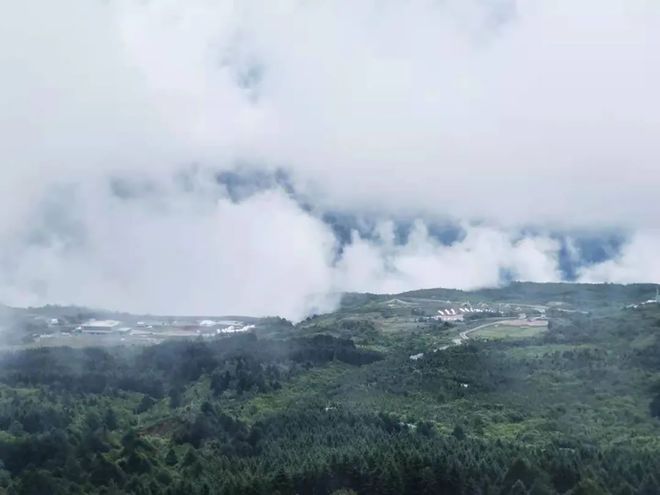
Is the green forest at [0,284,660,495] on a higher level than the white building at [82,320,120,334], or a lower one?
lower

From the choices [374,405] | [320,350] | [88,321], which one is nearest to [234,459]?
[374,405]

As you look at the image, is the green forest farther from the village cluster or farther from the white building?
the white building

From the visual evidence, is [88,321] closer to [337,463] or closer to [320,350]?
[320,350]

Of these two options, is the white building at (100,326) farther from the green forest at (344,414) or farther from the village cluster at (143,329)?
the green forest at (344,414)

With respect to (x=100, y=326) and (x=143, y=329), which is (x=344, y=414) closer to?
(x=143, y=329)

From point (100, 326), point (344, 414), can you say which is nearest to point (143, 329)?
point (100, 326)

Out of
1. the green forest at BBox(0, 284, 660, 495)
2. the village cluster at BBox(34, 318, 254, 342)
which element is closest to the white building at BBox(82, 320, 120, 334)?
the village cluster at BBox(34, 318, 254, 342)

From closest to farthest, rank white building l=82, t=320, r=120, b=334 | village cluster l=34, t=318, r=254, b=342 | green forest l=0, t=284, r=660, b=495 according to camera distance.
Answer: green forest l=0, t=284, r=660, b=495, village cluster l=34, t=318, r=254, b=342, white building l=82, t=320, r=120, b=334

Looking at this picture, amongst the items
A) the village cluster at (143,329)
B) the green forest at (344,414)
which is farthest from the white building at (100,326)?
the green forest at (344,414)
